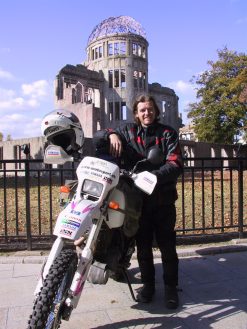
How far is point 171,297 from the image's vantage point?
376 centimetres

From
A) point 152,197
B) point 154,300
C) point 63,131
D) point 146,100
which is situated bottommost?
point 154,300

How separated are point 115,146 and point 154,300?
1.58 metres

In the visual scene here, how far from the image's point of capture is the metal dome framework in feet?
173

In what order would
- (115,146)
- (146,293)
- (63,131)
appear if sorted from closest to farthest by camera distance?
(63,131)
(115,146)
(146,293)

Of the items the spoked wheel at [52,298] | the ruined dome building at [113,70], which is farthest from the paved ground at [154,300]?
the ruined dome building at [113,70]

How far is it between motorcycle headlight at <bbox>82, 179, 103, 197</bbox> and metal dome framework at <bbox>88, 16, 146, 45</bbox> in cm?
5213

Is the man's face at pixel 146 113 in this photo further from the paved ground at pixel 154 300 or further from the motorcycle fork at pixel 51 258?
the paved ground at pixel 154 300

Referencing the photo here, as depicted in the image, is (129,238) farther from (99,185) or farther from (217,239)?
(217,239)

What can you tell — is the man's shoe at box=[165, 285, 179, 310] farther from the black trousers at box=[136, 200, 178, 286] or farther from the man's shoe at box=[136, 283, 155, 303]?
the man's shoe at box=[136, 283, 155, 303]

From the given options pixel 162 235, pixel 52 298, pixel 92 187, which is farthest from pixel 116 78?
pixel 52 298

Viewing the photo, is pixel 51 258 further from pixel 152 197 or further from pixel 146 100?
pixel 146 100

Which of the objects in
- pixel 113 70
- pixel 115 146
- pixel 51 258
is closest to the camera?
pixel 51 258

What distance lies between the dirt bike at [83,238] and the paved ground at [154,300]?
60 centimetres

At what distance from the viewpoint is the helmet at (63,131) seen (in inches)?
127
